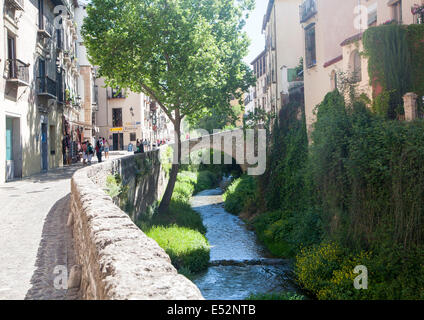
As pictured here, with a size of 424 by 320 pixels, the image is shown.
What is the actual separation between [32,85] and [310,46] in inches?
484

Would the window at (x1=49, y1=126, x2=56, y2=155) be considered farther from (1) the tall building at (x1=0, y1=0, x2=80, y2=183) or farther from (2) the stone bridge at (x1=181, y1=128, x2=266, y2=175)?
(2) the stone bridge at (x1=181, y1=128, x2=266, y2=175)

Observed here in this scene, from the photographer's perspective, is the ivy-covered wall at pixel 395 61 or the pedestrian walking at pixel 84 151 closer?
the ivy-covered wall at pixel 395 61

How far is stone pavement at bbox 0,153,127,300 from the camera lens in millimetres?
4875

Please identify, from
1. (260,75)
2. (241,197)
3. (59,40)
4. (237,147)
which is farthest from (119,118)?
(241,197)

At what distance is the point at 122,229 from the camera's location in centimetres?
415

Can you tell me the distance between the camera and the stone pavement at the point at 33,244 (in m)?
4.88

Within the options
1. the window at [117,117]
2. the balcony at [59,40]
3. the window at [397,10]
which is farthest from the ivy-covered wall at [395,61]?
the window at [117,117]

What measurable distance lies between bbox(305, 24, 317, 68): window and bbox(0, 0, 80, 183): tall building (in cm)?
1157

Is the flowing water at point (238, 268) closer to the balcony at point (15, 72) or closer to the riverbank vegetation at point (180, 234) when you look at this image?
the riverbank vegetation at point (180, 234)

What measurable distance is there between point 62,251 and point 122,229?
2.75m

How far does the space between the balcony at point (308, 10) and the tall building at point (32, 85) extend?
11771mm

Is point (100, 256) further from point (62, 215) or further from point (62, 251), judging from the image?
point (62, 215)

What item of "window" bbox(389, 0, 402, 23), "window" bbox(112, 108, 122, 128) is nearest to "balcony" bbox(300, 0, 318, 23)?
"window" bbox(389, 0, 402, 23)
